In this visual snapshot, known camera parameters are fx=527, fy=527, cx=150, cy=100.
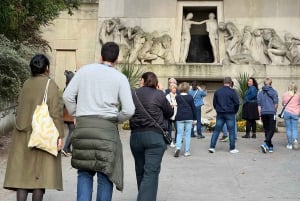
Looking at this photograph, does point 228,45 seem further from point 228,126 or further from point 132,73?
point 228,126

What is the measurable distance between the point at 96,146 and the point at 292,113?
8.39 m

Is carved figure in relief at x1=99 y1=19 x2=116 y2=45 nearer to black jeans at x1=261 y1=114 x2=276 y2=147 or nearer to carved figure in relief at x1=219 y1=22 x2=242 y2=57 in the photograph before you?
carved figure in relief at x1=219 y1=22 x2=242 y2=57

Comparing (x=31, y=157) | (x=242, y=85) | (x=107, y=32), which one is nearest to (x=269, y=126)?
(x=242, y=85)

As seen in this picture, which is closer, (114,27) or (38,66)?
(38,66)

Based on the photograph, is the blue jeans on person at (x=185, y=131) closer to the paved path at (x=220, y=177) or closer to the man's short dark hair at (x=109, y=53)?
the paved path at (x=220, y=177)

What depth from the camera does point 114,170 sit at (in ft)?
17.6

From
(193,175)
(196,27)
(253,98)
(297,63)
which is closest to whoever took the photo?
(193,175)

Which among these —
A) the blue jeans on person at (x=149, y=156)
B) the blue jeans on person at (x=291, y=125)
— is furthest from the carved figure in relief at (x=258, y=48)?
the blue jeans on person at (x=149, y=156)

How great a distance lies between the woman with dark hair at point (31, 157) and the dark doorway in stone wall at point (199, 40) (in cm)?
1689

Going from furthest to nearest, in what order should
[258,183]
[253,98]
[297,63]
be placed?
[297,63], [253,98], [258,183]

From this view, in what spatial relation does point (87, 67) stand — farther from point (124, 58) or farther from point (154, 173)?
point (124, 58)

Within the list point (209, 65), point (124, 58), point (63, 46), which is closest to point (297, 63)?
point (209, 65)

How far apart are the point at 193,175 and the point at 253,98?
6.43 m

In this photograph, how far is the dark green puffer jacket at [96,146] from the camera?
17.3 feet
